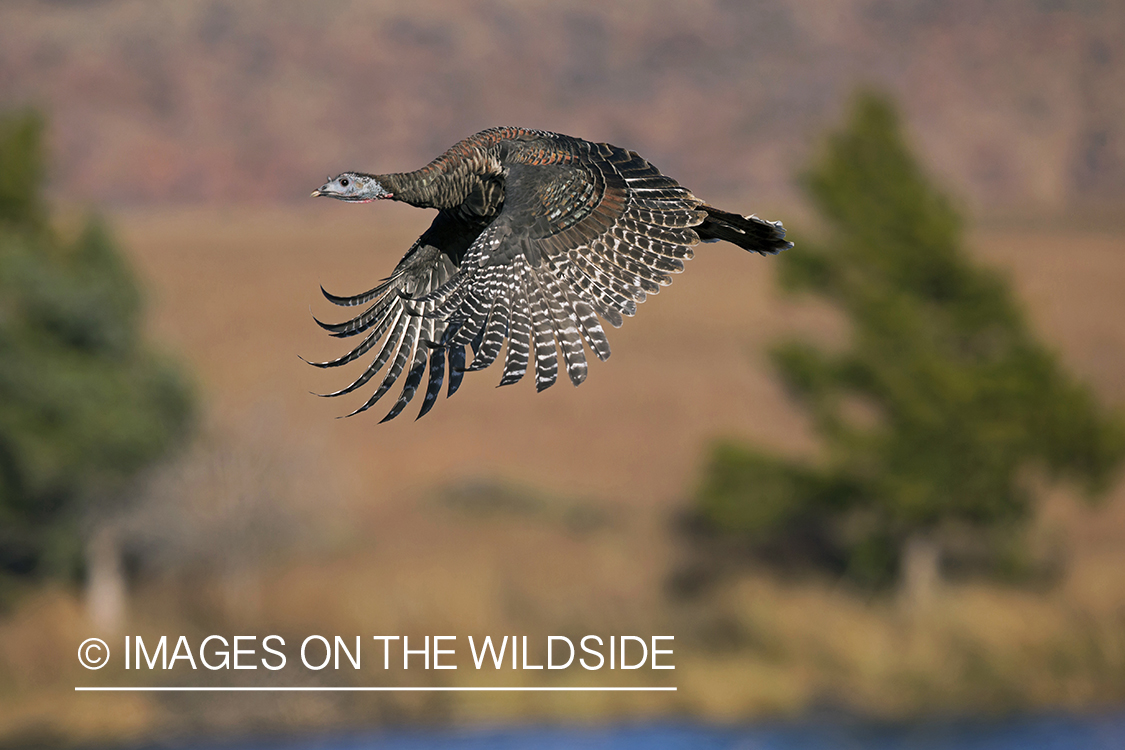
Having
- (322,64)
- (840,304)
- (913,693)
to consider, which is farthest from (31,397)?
(322,64)

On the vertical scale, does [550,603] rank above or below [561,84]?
below

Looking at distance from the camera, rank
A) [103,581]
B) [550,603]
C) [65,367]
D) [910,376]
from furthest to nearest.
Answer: [550,603], [103,581], [65,367], [910,376]

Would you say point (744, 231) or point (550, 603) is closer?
point (744, 231)

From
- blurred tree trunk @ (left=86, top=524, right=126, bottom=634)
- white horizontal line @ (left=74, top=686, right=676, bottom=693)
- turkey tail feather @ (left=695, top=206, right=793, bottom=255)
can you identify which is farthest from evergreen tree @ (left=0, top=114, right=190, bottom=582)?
turkey tail feather @ (left=695, top=206, right=793, bottom=255)

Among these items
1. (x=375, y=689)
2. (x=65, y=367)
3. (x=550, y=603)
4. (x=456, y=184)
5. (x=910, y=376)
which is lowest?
(x=456, y=184)

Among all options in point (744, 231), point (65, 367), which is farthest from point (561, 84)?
point (744, 231)

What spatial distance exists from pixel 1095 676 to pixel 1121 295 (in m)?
49.3

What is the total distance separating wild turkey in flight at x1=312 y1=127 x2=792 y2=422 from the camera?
7730 millimetres

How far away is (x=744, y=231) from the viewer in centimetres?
896

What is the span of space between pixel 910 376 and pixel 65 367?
55.9ft

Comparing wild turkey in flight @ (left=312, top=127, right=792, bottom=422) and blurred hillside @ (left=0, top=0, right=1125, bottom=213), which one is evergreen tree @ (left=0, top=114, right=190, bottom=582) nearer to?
wild turkey in flight @ (left=312, top=127, right=792, bottom=422)

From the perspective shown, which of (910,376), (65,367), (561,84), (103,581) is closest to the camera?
(910,376)

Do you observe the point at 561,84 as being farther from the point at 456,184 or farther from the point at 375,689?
the point at 456,184

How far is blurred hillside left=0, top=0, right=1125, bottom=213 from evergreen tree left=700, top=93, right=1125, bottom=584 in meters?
98.8
